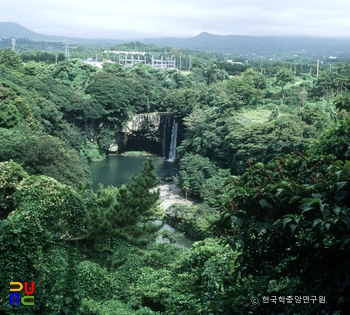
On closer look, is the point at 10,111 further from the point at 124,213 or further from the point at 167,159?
the point at 167,159

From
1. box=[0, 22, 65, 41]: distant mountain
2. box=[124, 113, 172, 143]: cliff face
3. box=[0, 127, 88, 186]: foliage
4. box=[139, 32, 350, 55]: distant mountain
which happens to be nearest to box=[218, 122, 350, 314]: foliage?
box=[0, 127, 88, 186]: foliage

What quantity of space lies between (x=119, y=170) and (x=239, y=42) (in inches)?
5539

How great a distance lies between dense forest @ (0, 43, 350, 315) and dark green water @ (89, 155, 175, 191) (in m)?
1.80

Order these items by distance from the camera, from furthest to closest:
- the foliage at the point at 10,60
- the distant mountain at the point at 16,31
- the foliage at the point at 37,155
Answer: the distant mountain at the point at 16,31 → the foliage at the point at 10,60 → the foliage at the point at 37,155

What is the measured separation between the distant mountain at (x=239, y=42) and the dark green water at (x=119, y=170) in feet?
321

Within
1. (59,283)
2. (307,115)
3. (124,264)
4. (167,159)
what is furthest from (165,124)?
(59,283)

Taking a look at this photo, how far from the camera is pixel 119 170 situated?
22781mm

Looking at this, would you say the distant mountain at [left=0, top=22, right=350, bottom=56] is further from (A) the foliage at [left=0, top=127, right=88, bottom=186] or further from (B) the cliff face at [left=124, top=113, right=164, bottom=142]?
(A) the foliage at [left=0, top=127, right=88, bottom=186]

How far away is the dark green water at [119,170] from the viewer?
20.7 m

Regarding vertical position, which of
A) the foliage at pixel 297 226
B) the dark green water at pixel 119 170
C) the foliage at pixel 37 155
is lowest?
the dark green water at pixel 119 170

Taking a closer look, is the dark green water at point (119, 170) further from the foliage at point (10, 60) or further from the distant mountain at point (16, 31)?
the distant mountain at point (16, 31)

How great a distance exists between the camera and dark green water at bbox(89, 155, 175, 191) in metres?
20.7

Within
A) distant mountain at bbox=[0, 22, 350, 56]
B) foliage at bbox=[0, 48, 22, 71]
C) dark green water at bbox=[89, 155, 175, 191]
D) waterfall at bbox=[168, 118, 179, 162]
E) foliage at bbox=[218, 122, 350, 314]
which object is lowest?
dark green water at bbox=[89, 155, 175, 191]

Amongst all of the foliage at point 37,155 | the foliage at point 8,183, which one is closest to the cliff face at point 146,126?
the foliage at point 37,155
